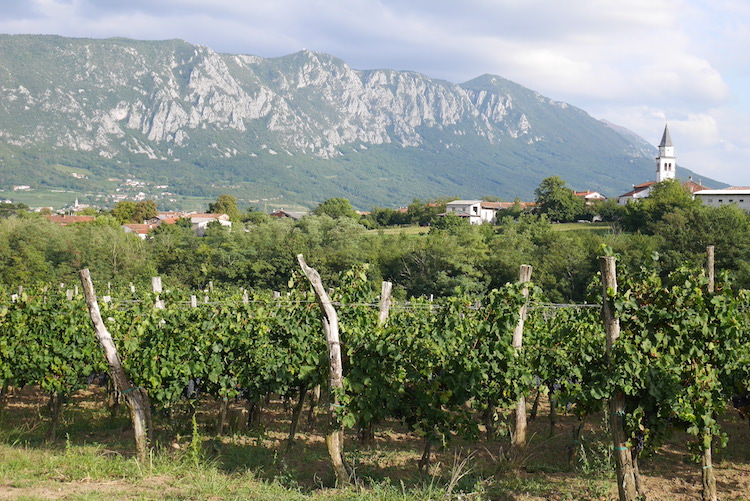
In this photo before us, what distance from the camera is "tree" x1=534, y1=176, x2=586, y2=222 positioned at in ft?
240

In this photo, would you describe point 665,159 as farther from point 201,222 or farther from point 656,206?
point 201,222

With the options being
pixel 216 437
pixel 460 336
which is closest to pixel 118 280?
pixel 216 437

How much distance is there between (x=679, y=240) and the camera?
44344mm

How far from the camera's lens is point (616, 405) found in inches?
234

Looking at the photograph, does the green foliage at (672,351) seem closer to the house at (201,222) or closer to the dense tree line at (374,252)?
the dense tree line at (374,252)

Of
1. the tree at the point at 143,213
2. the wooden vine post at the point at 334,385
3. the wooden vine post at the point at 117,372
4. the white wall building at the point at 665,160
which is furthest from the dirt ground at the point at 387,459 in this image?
the white wall building at the point at 665,160

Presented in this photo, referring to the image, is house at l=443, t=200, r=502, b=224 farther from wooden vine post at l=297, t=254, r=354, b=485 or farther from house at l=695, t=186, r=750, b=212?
wooden vine post at l=297, t=254, r=354, b=485

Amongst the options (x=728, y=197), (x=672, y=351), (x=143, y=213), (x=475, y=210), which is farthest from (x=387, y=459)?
(x=143, y=213)

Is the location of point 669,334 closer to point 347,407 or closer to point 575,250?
point 347,407

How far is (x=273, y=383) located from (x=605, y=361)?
14.5 feet

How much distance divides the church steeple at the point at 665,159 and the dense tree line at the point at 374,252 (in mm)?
50554

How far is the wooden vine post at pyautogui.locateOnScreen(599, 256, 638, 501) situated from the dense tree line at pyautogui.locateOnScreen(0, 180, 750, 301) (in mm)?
33871

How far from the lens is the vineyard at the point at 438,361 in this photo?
5.90 meters

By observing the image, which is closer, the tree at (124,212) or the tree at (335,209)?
the tree at (335,209)
